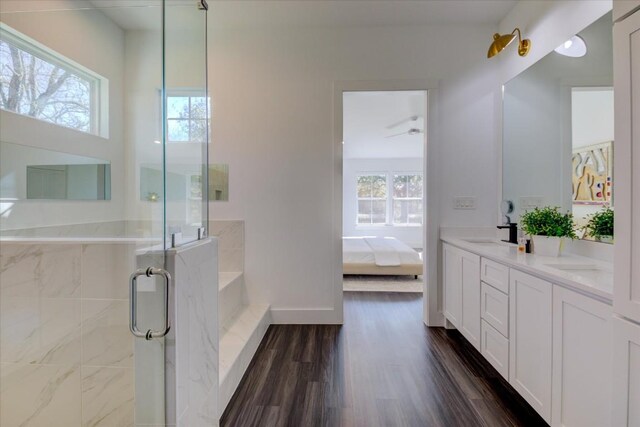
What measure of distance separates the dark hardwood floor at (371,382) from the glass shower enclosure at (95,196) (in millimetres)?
757

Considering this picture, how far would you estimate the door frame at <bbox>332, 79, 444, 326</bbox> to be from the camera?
9.50 feet

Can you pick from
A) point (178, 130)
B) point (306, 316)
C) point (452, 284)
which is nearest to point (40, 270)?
point (178, 130)

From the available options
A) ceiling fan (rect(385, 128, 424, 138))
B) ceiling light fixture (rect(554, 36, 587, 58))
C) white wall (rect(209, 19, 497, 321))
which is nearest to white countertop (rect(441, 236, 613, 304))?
white wall (rect(209, 19, 497, 321))

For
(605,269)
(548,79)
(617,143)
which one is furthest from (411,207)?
(617,143)

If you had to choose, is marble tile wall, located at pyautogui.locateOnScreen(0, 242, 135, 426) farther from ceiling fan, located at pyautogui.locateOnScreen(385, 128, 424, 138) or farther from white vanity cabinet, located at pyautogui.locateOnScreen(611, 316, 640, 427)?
ceiling fan, located at pyautogui.locateOnScreen(385, 128, 424, 138)

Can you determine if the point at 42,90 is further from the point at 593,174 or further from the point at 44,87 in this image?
the point at 593,174

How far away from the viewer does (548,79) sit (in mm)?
2285

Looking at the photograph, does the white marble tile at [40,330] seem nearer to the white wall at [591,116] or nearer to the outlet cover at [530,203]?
the white wall at [591,116]

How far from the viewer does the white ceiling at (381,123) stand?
410 cm

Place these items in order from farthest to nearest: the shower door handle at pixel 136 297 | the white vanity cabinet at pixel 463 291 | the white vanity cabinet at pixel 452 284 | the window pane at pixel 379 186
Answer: the window pane at pixel 379 186, the white vanity cabinet at pixel 452 284, the white vanity cabinet at pixel 463 291, the shower door handle at pixel 136 297

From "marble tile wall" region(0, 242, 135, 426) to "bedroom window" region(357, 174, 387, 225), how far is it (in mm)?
7357

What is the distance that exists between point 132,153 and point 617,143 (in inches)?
109

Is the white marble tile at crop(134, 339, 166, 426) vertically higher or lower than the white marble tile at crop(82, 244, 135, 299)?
lower

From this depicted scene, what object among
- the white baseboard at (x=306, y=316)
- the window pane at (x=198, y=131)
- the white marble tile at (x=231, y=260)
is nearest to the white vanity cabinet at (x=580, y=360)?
the white baseboard at (x=306, y=316)
